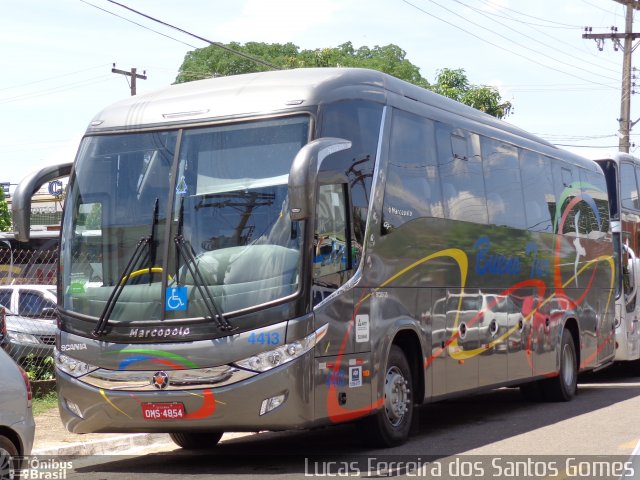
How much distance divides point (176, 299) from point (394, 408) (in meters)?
2.83

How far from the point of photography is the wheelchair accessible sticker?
10094 mm

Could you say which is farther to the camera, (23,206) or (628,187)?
(628,187)

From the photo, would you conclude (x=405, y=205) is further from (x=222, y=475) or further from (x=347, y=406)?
(x=222, y=475)

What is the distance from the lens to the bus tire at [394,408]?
11.3 m

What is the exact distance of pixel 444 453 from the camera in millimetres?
11086

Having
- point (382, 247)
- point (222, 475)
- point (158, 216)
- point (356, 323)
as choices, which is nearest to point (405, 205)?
point (382, 247)

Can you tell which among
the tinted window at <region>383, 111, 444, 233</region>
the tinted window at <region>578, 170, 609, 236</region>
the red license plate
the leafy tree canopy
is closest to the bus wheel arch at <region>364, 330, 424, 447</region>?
the tinted window at <region>383, 111, 444, 233</region>

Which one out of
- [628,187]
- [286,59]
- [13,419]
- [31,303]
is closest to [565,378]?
[628,187]

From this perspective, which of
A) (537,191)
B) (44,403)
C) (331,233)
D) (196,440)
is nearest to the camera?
(331,233)

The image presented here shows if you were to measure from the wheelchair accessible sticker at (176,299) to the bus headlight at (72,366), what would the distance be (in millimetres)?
957

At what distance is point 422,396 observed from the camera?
480 inches

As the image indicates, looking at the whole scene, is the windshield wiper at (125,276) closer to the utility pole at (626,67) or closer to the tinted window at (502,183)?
the tinted window at (502,183)

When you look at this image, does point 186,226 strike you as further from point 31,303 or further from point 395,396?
point 31,303

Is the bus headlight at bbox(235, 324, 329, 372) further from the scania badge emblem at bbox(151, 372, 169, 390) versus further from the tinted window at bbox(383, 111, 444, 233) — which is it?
the tinted window at bbox(383, 111, 444, 233)
